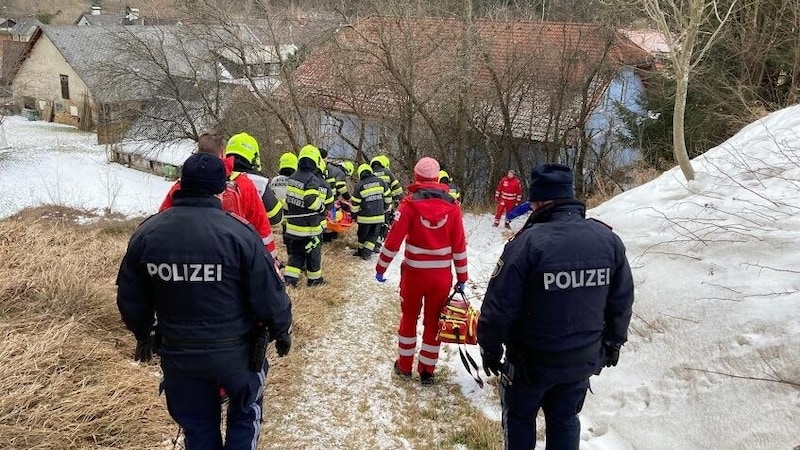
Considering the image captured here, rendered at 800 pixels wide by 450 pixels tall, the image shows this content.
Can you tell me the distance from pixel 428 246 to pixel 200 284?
229 centimetres

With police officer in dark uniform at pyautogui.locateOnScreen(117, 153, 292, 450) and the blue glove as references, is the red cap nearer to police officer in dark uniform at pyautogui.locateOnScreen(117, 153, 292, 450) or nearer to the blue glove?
the blue glove

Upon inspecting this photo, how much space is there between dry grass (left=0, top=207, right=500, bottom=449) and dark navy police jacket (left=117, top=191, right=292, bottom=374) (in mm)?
1232

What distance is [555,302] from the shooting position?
2859mm

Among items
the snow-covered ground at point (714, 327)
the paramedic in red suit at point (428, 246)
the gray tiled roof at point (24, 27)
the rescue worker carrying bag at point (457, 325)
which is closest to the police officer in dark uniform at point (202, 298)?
the paramedic in red suit at point (428, 246)

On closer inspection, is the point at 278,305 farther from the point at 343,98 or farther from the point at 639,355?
the point at 343,98

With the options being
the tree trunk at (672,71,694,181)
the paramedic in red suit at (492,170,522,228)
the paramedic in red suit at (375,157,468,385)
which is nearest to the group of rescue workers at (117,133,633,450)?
the paramedic in red suit at (375,157,468,385)

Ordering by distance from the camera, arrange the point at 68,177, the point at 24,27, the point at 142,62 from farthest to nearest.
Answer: the point at 24,27
the point at 68,177
the point at 142,62

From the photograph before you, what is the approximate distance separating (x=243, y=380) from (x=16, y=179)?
111 ft

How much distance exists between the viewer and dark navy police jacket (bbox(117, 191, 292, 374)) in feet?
8.80

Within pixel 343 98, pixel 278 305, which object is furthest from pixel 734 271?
pixel 343 98

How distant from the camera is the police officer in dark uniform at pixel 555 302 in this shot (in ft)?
9.29

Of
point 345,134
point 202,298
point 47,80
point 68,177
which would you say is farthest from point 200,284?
point 47,80

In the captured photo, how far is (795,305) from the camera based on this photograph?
3820mm

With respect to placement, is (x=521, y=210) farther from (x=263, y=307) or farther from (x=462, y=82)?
(x=462, y=82)
